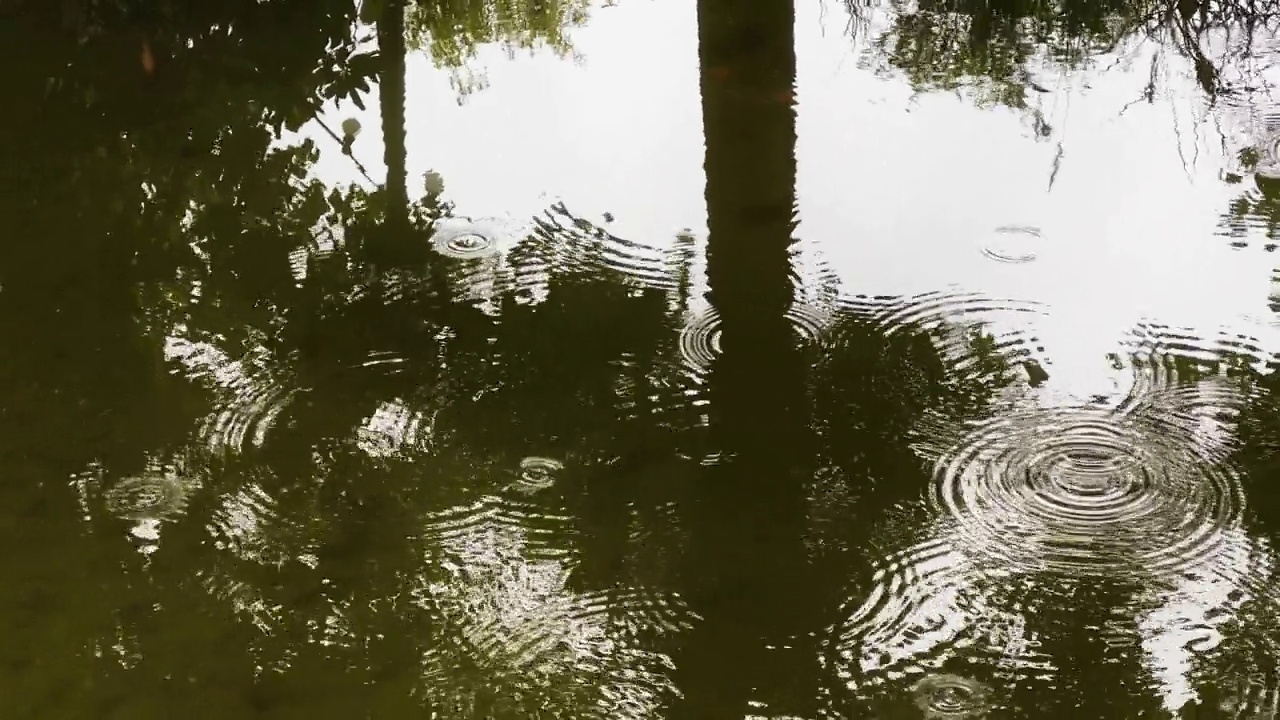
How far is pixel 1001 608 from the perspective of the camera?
235 centimetres

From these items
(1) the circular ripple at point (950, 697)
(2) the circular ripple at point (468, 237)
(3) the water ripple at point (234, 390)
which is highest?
(2) the circular ripple at point (468, 237)

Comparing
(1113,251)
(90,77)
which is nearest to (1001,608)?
(1113,251)

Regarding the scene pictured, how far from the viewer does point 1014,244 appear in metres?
3.51

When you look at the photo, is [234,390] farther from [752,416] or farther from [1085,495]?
[1085,495]

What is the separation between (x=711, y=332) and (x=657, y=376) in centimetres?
25

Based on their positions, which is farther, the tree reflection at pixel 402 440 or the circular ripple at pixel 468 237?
the circular ripple at pixel 468 237

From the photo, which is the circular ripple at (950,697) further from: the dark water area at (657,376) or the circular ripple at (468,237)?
the circular ripple at (468,237)

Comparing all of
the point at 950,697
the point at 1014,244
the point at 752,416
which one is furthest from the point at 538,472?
the point at 1014,244

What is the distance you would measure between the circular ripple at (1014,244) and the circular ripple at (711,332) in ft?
1.99

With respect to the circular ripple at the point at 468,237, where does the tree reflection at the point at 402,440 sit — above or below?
below

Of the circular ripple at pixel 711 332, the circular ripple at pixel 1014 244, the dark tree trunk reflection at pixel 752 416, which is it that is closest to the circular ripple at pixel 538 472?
the dark tree trunk reflection at pixel 752 416

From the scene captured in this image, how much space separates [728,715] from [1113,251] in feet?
6.64

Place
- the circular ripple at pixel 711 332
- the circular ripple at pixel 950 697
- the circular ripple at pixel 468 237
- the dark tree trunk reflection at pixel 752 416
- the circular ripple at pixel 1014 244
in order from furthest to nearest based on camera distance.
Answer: the circular ripple at pixel 468 237, the circular ripple at pixel 1014 244, the circular ripple at pixel 711 332, the dark tree trunk reflection at pixel 752 416, the circular ripple at pixel 950 697

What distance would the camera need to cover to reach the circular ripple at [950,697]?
215 centimetres
